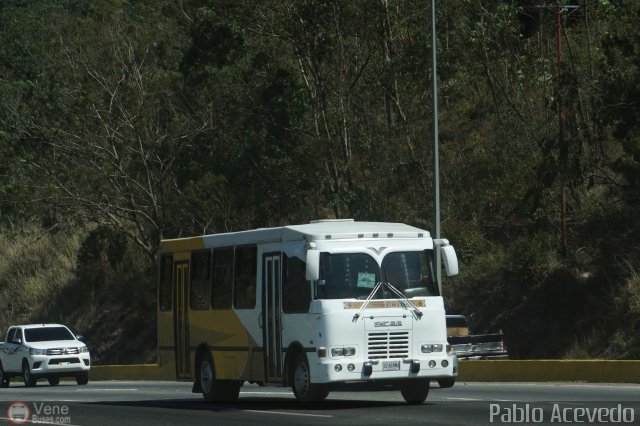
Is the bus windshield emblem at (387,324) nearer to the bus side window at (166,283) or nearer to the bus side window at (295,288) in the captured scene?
the bus side window at (295,288)

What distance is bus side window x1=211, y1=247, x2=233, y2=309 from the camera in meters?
21.9

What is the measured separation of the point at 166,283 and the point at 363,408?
21.0 feet

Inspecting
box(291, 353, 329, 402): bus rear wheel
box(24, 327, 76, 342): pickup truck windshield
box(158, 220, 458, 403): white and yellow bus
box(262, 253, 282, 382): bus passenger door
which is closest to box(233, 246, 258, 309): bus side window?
box(158, 220, 458, 403): white and yellow bus

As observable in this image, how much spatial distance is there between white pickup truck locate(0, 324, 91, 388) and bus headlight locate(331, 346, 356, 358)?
61.4 ft

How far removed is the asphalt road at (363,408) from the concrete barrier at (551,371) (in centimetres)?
55

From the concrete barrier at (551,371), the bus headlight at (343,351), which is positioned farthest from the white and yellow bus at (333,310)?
the concrete barrier at (551,371)

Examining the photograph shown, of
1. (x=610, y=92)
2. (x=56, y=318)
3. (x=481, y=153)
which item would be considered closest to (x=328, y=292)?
(x=610, y=92)

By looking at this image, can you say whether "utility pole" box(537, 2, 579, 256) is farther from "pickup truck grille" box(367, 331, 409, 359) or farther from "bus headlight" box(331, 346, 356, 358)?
"bus headlight" box(331, 346, 356, 358)

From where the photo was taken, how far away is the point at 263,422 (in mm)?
17047

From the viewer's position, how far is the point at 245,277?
2145cm

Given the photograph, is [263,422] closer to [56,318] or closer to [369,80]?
[369,80]

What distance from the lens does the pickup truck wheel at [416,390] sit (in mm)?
20109

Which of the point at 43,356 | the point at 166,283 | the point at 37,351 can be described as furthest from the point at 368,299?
the point at 37,351

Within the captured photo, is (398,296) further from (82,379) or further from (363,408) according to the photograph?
(82,379)
